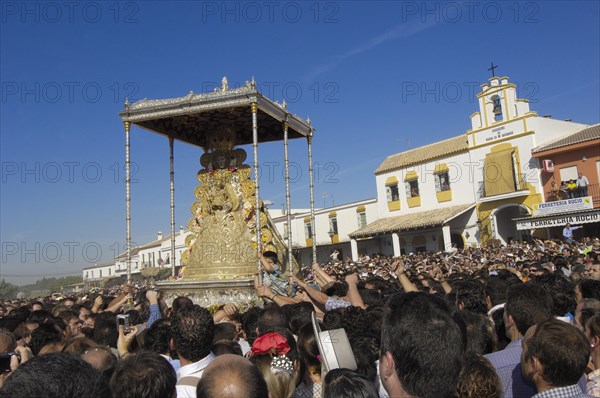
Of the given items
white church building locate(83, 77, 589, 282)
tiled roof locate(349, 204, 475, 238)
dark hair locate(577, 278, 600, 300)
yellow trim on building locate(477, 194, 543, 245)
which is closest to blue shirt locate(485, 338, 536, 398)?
dark hair locate(577, 278, 600, 300)

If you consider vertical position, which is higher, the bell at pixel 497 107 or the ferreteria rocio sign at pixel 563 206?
the bell at pixel 497 107

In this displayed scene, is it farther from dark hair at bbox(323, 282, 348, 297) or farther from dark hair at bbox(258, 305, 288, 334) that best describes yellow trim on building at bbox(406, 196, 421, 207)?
dark hair at bbox(258, 305, 288, 334)

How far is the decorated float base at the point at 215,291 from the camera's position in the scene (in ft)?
38.9

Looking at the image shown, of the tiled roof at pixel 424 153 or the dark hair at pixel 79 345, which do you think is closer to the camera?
the dark hair at pixel 79 345

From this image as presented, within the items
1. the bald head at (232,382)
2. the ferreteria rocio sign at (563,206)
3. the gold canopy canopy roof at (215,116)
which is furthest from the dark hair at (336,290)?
the ferreteria rocio sign at (563,206)

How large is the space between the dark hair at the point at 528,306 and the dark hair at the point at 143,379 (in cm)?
252

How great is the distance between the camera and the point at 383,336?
2.20m

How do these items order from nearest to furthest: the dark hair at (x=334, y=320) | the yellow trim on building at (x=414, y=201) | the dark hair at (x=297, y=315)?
the dark hair at (x=334, y=320) < the dark hair at (x=297, y=315) < the yellow trim on building at (x=414, y=201)

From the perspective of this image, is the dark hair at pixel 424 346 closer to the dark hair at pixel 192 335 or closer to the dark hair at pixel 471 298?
the dark hair at pixel 192 335

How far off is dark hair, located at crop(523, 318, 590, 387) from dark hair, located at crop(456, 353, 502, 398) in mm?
273

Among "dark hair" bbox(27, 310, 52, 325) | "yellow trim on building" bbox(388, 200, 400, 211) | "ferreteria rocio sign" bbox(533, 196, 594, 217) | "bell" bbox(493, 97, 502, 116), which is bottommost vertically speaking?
"dark hair" bbox(27, 310, 52, 325)

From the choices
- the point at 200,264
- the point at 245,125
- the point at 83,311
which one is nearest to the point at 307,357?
the point at 83,311

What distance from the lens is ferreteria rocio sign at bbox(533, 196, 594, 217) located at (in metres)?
23.6

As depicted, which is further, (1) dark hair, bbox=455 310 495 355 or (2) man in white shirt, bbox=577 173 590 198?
(2) man in white shirt, bbox=577 173 590 198
